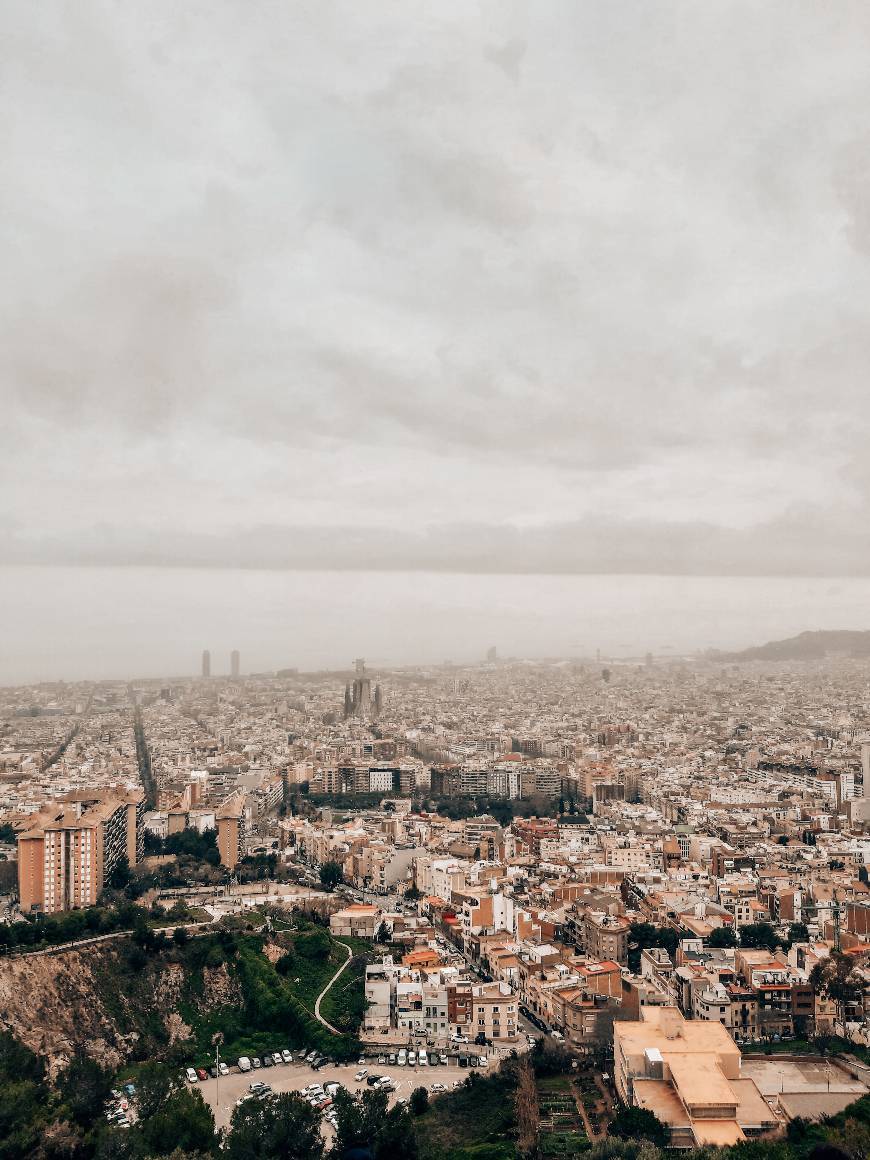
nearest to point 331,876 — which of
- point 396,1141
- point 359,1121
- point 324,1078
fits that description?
point 324,1078

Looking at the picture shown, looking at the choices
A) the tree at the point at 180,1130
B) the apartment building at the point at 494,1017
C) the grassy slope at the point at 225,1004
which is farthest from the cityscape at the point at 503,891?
the tree at the point at 180,1130

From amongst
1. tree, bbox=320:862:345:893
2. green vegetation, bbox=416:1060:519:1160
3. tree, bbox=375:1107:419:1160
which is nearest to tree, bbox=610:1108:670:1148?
green vegetation, bbox=416:1060:519:1160

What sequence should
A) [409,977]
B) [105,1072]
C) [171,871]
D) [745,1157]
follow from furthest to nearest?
[171,871], [409,977], [105,1072], [745,1157]

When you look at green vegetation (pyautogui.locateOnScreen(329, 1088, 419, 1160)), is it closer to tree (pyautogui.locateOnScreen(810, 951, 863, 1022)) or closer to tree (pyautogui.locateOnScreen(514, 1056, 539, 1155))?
tree (pyautogui.locateOnScreen(514, 1056, 539, 1155))

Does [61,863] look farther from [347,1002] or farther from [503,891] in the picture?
[503,891]

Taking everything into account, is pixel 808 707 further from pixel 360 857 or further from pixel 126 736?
pixel 360 857

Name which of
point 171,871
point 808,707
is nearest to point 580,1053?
point 171,871
